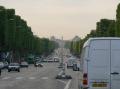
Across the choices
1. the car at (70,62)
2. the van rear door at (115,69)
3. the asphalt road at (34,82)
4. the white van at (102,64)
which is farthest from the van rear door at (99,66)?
the car at (70,62)

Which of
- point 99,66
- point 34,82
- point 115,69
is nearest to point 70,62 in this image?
point 34,82

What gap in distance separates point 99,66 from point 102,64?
5.1 inches

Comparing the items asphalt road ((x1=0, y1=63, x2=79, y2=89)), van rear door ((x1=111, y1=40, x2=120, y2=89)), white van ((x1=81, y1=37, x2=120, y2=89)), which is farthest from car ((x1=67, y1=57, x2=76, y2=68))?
van rear door ((x1=111, y1=40, x2=120, y2=89))

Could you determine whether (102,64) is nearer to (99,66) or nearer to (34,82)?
(99,66)

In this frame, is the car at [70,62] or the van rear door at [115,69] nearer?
the van rear door at [115,69]

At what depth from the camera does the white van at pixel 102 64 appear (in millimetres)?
21391

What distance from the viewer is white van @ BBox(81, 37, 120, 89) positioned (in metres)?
21.4

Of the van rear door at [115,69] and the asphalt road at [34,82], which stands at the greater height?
the van rear door at [115,69]

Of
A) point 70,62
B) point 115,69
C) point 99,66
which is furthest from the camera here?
point 70,62

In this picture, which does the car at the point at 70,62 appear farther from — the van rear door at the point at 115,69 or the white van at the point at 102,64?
the van rear door at the point at 115,69

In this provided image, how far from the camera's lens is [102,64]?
2147cm

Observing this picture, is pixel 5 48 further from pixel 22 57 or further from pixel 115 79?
pixel 115 79

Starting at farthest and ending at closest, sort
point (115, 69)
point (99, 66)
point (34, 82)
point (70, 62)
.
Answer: point (70, 62), point (34, 82), point (99, 66), point (115, 69)

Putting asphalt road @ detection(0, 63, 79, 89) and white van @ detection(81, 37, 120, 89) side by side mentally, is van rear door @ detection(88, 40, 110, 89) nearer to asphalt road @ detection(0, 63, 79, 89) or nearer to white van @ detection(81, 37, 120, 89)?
white van @ detection(81, 37, 120, 89)
